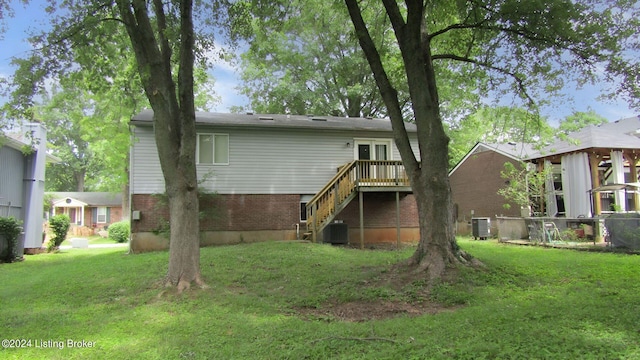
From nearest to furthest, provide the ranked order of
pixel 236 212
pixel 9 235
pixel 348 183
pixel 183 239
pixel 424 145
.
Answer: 1. pixel 183 239
2. pixel 424 145
3. pixel 9 235
4. pixel 348 183
5. pixel 236 212

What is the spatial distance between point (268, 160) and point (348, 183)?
11.3 ft

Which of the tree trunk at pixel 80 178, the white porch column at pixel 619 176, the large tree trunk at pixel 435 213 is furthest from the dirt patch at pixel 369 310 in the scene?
the tree trunk at pixel 80 178

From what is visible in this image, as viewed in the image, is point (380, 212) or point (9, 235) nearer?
point (9, 235)

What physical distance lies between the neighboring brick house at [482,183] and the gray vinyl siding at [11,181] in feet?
67.2

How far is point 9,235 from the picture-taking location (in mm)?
13641

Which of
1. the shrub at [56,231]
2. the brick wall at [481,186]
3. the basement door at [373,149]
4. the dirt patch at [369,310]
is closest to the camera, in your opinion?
the dirt patch at [369,310]

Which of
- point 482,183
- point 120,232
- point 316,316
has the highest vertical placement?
point 482,183

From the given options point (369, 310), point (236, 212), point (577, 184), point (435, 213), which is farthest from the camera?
point (577, 184)

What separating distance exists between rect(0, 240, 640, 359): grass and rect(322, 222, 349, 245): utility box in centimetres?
410

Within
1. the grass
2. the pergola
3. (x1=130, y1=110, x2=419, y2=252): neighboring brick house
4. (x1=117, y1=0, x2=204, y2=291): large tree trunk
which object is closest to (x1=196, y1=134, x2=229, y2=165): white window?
(x1=130, y1=110, x2=419, y2=252): neighboring brick house

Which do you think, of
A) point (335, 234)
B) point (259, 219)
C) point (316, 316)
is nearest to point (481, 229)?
point (335, 234)

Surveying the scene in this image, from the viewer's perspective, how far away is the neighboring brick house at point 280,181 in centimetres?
1484

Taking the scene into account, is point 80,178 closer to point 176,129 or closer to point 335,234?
point 335,234

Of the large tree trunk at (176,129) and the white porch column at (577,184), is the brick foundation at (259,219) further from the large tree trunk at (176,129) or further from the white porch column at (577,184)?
the large tree trunk at (176,129)
